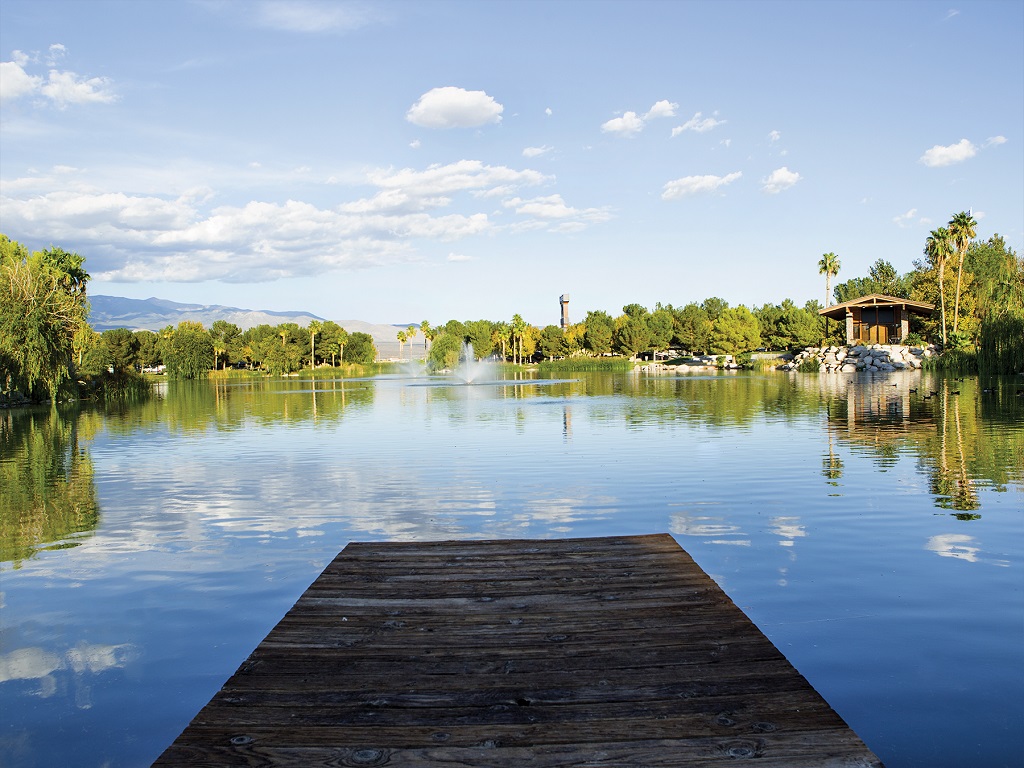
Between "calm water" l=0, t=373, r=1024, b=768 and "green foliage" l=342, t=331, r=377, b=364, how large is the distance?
148 m

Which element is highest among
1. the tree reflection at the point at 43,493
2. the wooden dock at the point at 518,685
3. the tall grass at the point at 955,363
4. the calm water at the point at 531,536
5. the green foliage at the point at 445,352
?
the green foliage at the point at 445,352

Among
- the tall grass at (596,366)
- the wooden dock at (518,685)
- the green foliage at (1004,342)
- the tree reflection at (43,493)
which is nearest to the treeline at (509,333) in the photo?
the green foliage at (1004,342)

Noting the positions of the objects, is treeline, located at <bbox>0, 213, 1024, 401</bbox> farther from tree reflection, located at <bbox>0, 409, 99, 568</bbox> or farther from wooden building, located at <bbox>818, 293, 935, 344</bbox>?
tree reflection, located at <bbox>0, 409, 99, 568</bbox>

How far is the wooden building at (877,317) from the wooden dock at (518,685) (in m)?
85.8

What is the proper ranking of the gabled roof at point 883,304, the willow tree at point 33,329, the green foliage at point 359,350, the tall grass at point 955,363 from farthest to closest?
the green foliage at point 359,350 < the gabled roof at point 883,304 < the tall grass at point 955,363 < the willow tree at point 33,329

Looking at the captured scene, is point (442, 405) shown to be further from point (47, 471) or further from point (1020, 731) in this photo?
point (1020, 731)

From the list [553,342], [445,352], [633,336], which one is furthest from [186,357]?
[633,336]

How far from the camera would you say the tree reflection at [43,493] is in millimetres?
12367

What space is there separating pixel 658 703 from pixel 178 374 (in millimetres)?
135063

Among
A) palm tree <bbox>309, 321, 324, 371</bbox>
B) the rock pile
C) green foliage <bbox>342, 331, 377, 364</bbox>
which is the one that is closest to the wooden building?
the rock pile

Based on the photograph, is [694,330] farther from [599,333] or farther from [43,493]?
[43,493]

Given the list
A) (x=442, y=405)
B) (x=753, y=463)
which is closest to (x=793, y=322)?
(x=442, y=405)

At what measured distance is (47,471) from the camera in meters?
19.7

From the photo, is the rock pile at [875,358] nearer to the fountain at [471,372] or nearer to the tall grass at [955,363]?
the tall grass at [955,363]
